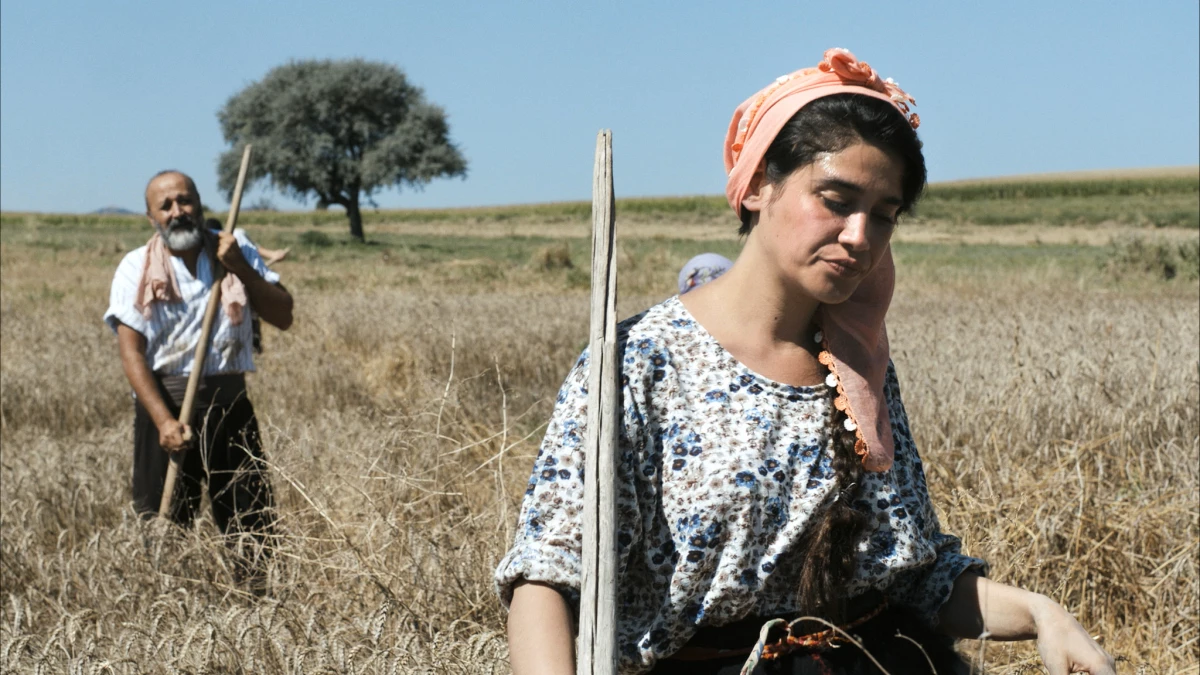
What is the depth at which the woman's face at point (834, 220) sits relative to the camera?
4.97ft

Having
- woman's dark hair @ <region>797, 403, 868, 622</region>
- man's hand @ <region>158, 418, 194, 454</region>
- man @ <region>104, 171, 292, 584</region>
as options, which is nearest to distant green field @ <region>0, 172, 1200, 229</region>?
man @ <region>104, 171, 292, 584</region>

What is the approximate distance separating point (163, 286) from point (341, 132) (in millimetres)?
48052

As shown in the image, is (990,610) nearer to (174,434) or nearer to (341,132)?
(174,434)

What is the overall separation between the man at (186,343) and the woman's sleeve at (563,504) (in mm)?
2767

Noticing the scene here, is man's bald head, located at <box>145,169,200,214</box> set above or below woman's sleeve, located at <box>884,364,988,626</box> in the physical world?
above

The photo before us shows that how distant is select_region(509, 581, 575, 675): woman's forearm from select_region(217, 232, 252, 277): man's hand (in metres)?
2.90

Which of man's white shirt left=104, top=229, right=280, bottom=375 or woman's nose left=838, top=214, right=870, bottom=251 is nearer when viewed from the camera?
woman's nose left=838, top=214, right=870, bottom=251

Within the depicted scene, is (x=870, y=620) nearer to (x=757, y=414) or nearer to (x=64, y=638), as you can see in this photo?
(x=757, y=414)

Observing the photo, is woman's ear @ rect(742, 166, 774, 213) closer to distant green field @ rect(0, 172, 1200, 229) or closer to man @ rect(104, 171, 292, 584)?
man @ rect(104, 171, 292, 584)

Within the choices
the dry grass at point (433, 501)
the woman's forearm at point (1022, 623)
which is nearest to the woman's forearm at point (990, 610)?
the woman's forearm at point (1022, 623)

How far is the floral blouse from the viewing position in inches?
56.1

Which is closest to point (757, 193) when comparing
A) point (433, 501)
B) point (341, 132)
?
point (433, 501)

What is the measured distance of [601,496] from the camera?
1.25 metres

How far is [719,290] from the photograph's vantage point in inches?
63.9
